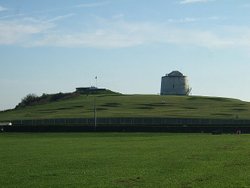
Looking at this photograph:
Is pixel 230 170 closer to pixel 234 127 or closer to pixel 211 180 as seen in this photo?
pixel 211 180

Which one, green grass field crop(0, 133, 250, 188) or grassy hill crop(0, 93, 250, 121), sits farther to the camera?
grassy hill crop(0, 93, 250, 121)

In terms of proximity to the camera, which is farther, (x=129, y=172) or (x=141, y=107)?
(x=141, y=107)

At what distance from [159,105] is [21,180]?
467 feet

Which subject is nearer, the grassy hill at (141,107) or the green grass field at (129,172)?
the green grass field at (129,172)

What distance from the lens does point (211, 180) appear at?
20.2 metres

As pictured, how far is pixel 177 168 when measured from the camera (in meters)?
24.6

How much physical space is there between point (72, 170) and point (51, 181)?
393 centimetres

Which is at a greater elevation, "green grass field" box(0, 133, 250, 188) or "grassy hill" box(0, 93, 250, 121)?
"grassy hill" box(0, 93, 250, 121)

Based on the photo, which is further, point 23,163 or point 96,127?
point 96,127

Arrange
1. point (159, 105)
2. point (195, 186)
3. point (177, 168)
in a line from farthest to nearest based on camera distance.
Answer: point (159, 105)
point (177, 168)
point (195, 186)

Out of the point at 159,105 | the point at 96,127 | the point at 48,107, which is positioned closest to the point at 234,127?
the point at 96,127

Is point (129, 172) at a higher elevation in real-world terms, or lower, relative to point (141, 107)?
lower

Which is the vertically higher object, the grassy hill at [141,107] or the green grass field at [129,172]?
the grassy hill at [141,107]

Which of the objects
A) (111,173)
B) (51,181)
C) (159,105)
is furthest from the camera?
(159,105)
